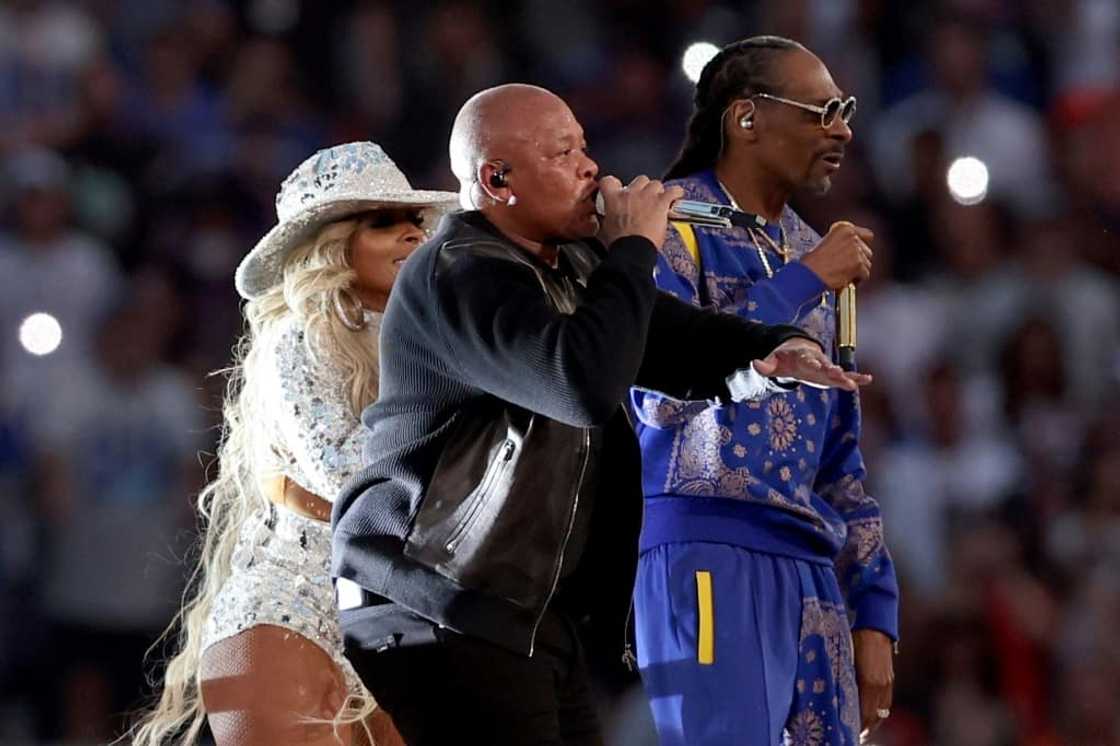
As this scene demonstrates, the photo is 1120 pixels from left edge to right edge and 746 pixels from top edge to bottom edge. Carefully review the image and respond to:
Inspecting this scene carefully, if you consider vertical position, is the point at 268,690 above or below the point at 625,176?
below

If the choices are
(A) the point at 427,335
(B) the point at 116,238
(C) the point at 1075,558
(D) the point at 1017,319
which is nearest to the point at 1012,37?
(D) the point at 1017,319

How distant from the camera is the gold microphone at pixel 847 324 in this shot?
3.16m

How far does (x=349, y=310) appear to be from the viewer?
3541 millimetres

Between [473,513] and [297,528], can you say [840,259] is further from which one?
[297,528]

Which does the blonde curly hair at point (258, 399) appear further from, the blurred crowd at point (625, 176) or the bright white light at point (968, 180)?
the bright white light at point (968, 180)

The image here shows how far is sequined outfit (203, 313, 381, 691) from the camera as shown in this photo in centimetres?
335

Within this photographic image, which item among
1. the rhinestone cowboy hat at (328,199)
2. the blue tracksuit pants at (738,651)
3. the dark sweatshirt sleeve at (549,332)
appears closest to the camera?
the dark sweatshirt sleeve at (549,332)

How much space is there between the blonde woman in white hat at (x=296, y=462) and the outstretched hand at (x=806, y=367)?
2.88ft

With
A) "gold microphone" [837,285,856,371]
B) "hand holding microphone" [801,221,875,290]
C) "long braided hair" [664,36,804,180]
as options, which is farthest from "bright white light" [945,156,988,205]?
"hand holding microphone" [801,221,875,290]

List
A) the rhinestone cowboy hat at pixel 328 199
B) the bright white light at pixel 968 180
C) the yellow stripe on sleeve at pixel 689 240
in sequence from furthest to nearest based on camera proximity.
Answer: the bright white light at pixel 968 180 → the rhinestone cowboy hat at pixel 328 199 → the yellow stripe on sleeve at pixel 689 240

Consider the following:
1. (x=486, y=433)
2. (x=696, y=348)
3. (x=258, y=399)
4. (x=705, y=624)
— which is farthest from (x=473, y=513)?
(x=258, y=399)

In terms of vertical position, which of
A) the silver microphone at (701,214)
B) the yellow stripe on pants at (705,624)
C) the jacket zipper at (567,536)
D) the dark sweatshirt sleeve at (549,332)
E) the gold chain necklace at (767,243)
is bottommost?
the yellow stripe on pants at (705,624)

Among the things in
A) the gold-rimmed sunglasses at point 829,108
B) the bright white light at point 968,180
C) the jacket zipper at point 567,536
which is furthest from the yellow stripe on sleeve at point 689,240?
the bright white light at point 968,180

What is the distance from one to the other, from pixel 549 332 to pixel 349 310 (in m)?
1.11
